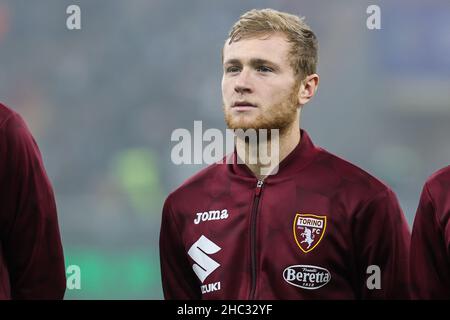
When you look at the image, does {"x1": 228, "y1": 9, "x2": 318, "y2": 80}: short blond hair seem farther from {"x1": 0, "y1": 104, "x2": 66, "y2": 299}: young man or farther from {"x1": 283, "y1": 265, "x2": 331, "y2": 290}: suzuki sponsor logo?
{"x1": 0, "y1": 104, "x2": 66, "y2": 299}: young man

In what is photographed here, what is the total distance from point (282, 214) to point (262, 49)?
2.11ft

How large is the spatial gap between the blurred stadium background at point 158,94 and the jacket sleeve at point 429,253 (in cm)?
695

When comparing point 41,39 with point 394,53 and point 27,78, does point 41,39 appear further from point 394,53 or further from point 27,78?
point 394,53

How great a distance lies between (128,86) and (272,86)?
326 inches

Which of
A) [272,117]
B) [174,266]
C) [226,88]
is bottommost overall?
[174,266]

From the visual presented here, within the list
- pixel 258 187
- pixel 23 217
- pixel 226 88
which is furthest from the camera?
pixel 258 187

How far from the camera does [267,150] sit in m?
3.25

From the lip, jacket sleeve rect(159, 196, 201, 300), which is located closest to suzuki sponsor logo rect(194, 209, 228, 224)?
jacket sleeve rect(159, 196, 201, 300)

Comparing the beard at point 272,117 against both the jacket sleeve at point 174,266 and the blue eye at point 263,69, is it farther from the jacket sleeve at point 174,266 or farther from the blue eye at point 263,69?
the jacket sleeve at point 174,266

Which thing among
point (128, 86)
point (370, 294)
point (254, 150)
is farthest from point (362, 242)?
point (128, 86)

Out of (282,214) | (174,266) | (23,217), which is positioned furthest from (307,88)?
(23,217)

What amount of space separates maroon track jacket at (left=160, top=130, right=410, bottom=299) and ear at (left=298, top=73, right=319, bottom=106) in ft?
0.51

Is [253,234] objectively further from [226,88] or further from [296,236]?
[226,88]

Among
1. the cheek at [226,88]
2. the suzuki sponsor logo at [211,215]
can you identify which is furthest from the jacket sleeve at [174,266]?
the cheek at [226,88]
